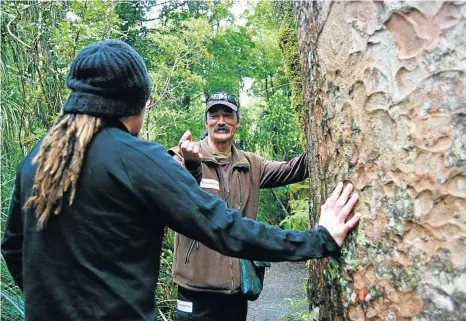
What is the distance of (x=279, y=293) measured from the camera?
27.5ft

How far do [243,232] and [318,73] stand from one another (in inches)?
28.0

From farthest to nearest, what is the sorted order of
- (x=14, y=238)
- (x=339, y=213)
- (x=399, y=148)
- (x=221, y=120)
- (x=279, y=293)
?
(x=279, y=293) < (x=221, y=120) < (x=14, y=238) < (x=339, y=213) < (x=399, y=148)

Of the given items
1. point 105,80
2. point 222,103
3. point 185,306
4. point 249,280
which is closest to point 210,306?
point 185,306

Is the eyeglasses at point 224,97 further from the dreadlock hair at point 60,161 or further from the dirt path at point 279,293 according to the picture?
the dirt path at point 279,293

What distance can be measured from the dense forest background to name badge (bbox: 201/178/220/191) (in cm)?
95

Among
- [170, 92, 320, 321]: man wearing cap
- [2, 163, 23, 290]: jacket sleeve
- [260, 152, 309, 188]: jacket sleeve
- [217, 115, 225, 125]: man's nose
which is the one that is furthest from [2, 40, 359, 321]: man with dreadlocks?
[217, 115, 225, 125]: man's nose

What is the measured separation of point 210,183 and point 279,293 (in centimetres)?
582

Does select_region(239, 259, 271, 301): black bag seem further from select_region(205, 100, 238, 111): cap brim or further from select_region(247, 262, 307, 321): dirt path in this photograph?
select_region(247, 262, 307, 321): dirt path

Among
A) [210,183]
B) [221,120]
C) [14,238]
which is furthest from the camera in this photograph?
[221,120]

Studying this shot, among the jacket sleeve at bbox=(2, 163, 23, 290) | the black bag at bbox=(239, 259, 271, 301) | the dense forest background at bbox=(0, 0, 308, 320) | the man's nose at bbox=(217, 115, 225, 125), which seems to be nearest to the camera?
the jacket sleeve at bbox=(2, 163, 23, 290)

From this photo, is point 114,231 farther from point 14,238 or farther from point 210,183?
point 210,183

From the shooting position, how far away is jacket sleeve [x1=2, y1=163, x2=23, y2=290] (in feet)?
5.90

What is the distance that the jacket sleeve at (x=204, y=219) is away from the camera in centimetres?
156

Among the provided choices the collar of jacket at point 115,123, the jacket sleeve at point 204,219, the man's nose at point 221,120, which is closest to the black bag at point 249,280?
the man's nose at point 221,120
